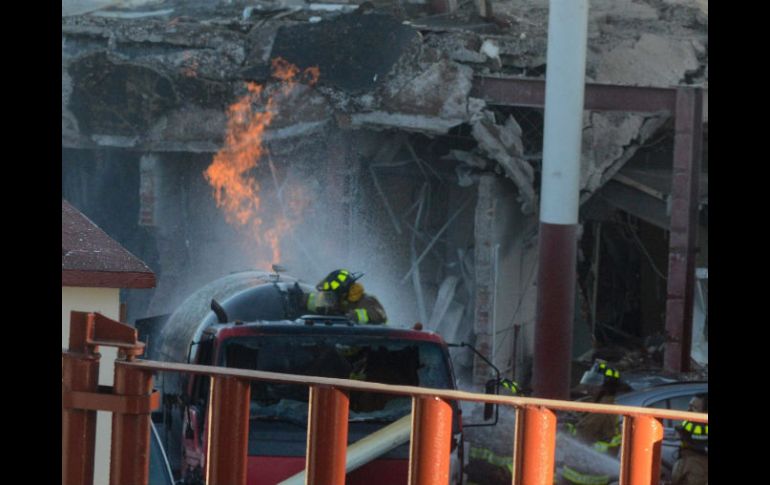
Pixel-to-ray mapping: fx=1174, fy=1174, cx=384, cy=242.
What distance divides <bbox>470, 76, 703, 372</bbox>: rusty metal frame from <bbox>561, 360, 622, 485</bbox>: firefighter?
2373 mm

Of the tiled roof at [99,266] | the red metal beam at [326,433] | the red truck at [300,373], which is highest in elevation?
the tiled roof at [99,266]

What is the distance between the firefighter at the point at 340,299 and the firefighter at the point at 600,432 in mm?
2198

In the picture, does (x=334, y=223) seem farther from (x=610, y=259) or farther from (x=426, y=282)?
(x=610, y=259)

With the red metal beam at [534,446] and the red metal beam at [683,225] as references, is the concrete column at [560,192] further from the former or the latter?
the red metal beam at [534,446]

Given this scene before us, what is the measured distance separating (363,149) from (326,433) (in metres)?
10.1

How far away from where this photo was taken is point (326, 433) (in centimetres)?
308

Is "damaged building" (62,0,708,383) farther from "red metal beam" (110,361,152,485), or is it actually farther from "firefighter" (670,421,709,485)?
"red metal beam" (110,361,152,485)

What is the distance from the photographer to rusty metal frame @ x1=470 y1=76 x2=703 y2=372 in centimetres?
1215

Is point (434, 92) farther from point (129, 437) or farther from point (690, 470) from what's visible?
point (129, 437)

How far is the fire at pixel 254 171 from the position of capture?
13281 mm

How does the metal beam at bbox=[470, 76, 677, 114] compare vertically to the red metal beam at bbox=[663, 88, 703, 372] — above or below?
above

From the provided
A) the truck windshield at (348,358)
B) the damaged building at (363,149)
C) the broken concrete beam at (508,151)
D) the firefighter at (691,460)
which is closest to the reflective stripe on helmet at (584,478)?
the firefighter at (691,460)

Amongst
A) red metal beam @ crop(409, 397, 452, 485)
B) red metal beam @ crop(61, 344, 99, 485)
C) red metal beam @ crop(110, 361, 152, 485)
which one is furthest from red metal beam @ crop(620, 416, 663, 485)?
red metal beam @ crop(61, 344, 99, 485)
